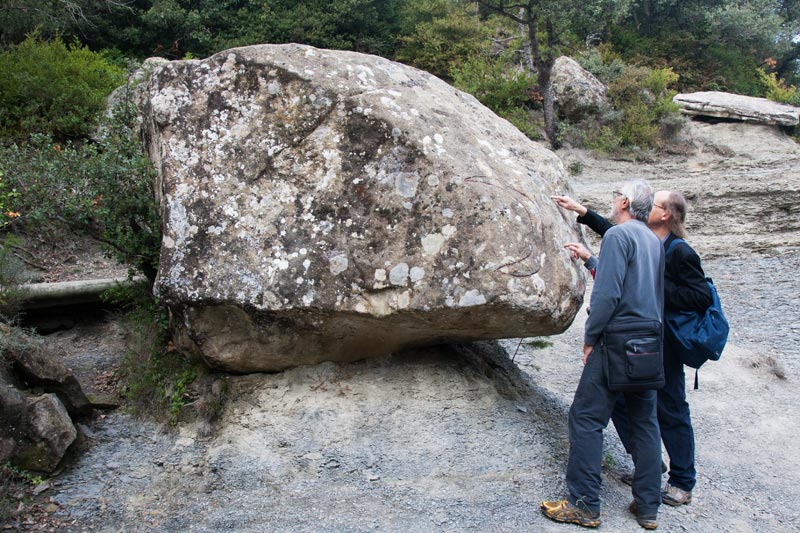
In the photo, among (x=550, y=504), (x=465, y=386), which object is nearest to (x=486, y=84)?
(x=465, y=386)

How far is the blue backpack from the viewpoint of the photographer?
4.17m

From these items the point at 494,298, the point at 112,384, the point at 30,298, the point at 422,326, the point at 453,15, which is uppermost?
the point at 453,15

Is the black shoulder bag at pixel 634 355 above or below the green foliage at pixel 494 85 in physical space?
below

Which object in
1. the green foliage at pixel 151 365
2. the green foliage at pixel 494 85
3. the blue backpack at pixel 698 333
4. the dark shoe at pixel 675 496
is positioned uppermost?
the green foliage at pixel 494 85

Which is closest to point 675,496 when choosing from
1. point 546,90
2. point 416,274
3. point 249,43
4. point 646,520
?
point 646,520

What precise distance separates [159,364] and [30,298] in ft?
6.23

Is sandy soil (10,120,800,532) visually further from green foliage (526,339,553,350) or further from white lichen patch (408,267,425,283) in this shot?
white lichen patch (408,267,425,283)

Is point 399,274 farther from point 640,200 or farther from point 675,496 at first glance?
point 675,496

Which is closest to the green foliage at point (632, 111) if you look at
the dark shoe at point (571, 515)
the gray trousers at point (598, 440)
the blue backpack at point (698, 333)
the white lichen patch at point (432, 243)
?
the blue backpack at point (698, 333)

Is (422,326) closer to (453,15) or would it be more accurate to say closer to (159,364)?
(159,364)

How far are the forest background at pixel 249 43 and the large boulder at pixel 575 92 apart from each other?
238 millimetres

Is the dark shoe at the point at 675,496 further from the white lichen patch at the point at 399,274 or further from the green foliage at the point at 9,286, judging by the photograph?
the green foliage at the point at 9,286

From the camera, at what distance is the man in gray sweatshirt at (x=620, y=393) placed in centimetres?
389

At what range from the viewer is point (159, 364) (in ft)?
17.5
